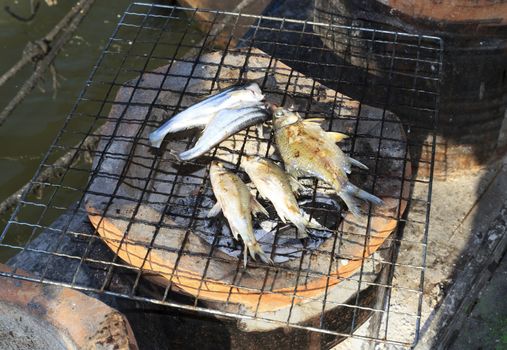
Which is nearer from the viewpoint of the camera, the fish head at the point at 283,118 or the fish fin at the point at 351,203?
the fish fin at the point at 351,203

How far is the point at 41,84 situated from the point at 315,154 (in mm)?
5180

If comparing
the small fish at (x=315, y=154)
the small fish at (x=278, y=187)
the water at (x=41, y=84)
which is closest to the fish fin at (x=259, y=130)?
the small fish at (x=315, y=154)

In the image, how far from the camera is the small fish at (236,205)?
295 centimetres

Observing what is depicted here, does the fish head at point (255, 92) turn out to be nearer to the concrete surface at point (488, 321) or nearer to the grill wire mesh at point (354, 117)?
the grill wire mesh at point (354, 117)

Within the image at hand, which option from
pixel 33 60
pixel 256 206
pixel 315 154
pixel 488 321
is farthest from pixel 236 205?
pixel 33 60

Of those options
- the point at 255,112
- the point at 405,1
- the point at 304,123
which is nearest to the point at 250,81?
the point at 255,112

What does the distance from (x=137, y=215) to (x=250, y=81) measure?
123 centimetres

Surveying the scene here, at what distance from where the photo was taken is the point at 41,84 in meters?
7.34

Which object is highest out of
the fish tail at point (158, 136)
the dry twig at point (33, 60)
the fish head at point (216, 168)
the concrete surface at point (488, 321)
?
the fish head at point (216, 168)

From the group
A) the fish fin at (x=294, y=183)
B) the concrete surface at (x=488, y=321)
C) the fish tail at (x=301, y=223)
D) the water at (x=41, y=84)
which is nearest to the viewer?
the fish tail at (x=301, y=223)

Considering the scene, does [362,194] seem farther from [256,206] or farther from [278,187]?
[256,206]

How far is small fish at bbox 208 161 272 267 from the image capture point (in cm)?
295

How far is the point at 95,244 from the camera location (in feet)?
14.4

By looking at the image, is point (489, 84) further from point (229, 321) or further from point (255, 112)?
point (229, 321)
